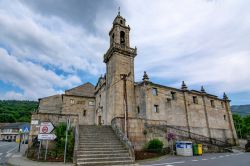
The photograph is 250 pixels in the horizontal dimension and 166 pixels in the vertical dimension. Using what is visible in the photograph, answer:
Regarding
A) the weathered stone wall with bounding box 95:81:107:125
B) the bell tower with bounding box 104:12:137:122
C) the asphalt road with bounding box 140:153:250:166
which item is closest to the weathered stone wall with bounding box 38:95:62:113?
the weathered stone wall with bounding box 95:81:107:125

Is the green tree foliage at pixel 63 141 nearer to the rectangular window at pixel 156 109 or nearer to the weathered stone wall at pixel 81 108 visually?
the rectangular window at pixel 156 109

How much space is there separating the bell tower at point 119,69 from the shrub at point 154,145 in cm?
762

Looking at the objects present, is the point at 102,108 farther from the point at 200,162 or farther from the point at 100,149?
the point at 200,162

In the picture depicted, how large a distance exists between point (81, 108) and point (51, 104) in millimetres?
5862

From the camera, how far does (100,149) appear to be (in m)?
12.1

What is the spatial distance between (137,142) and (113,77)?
11.0 meters

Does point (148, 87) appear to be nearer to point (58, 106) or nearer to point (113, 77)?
point (113, 77)

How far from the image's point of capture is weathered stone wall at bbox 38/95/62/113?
3162cm

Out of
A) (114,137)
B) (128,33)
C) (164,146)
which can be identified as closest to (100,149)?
(114,137)

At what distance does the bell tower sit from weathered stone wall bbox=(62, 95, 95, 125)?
7641mm

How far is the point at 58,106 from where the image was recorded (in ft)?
106

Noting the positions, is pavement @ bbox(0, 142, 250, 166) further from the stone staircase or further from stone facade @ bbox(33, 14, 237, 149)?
stone facade @ bbox(33, 14, 237, 149)

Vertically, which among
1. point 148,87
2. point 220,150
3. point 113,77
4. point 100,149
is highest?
point 113,77

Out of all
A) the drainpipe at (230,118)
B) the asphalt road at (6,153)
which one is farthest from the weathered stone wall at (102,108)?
the drainpipe at (230,118)
